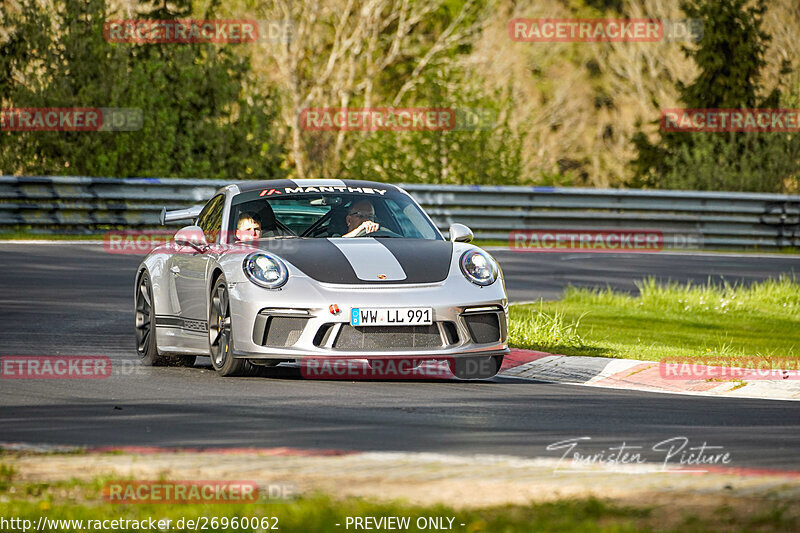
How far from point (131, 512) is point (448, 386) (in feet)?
16.1

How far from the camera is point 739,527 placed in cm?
527

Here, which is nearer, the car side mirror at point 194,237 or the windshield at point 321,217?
the car side mirror at point 194,237

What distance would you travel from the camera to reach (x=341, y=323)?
9.90 meters

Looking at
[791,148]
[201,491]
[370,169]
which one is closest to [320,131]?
[370,169]

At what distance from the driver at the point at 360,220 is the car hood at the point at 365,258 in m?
0.27

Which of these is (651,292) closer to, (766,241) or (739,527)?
(766,241)

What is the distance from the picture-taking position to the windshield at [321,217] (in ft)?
36.6

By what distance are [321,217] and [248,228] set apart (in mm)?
592
